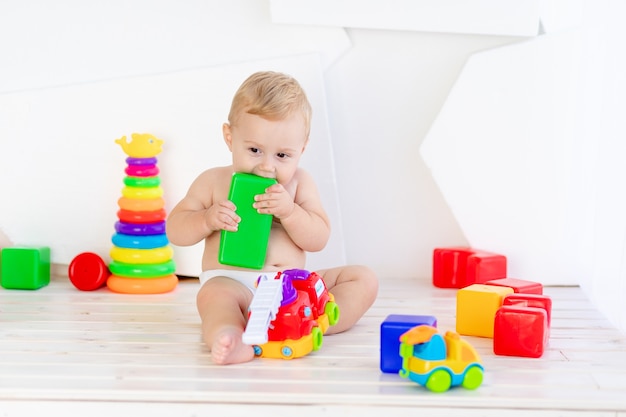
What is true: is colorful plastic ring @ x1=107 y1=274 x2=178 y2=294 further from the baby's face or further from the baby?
the baby's face

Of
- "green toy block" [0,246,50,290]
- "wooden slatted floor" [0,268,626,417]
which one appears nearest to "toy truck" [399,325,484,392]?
"wooden slatted floor" [0,268,626,417]

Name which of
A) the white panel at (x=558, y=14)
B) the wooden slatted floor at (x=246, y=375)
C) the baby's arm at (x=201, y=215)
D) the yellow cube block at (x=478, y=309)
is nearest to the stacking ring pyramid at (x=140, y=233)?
the wooden slatted floor at (x=246, y=375)

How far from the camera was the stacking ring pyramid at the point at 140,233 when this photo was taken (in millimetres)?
2172

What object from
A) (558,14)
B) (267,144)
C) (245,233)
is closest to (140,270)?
(245,233)

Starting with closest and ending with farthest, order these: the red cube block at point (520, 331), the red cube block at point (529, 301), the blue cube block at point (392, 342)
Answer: the blue cube block at point (392, 342) < the red cube block at point (520, 331) < the red cube block at point (529, 301)

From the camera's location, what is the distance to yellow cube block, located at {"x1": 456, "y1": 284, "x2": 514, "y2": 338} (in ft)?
5.71

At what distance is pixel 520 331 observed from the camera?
159cm

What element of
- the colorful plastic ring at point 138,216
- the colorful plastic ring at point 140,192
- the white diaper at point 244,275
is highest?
the colorful plastic ring at point 140,192

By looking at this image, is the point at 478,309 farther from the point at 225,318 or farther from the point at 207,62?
the point at 207,62

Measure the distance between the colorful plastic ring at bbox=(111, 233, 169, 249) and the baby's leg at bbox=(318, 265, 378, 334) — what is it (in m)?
0.52

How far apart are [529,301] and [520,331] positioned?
0.47 ft

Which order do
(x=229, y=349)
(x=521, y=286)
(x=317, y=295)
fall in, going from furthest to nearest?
(x=521, y=286) < (x=317, y=295) < (x=229, y=349)

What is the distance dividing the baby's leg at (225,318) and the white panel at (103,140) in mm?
621

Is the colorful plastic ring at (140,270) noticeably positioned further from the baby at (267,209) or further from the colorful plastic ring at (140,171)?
the baby at (267,209)
